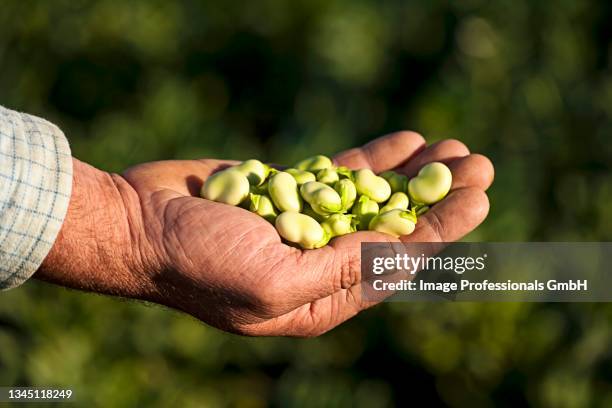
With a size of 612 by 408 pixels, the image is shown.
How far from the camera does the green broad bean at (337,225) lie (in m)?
1.94

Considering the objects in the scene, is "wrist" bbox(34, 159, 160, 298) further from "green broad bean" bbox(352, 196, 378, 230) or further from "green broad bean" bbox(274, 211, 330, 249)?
"green broad bean" bbox(352, 196, 378, 230)

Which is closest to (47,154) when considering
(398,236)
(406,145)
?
(398,236)

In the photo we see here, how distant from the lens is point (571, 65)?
419cm

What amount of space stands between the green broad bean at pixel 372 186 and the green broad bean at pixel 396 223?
0.14 m

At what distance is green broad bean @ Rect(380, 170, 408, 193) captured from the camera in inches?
86.4

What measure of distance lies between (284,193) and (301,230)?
0.56 ft

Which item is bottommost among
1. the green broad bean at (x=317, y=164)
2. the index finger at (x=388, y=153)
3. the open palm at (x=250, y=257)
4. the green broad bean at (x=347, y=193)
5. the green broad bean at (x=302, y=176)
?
the open palm at (x=250, y=257)

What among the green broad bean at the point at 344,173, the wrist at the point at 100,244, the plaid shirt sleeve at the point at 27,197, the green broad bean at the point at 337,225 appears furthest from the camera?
the green broad bean at the point at 344,173

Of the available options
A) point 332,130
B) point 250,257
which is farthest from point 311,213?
point 332,130

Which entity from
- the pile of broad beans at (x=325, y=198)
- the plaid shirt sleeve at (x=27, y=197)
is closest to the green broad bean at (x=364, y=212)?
the pile of broad beans at (x=325, y=198)

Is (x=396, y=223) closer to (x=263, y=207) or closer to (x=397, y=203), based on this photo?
(x=397, y=203)

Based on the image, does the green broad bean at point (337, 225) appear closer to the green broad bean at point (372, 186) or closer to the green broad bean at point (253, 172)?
the green broad bean at point (372, 186)

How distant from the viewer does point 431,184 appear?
2.04 m

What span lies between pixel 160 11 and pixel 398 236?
2.99 m
